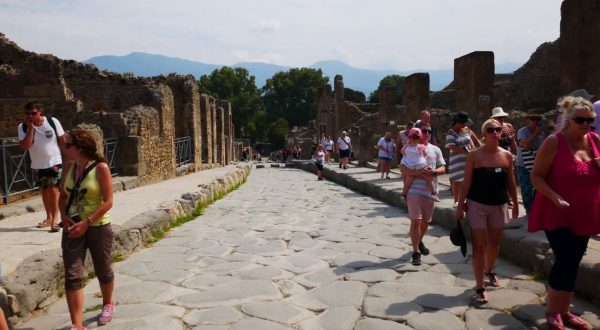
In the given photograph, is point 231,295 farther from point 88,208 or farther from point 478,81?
point 478,81

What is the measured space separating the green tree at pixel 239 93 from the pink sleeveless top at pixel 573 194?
74867 millimetres

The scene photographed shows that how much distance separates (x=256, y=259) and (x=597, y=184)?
3621 millimetres

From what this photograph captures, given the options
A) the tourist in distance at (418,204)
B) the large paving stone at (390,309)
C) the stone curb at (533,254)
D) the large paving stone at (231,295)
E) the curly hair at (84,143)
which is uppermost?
the curly hair at (84,143)

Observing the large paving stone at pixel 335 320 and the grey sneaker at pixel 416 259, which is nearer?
the large paving stone at pixel 335 320

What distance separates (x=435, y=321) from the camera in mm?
3908

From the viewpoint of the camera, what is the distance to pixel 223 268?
18.2ft

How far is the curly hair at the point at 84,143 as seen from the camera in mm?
3916

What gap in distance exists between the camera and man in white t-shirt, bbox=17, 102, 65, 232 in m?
6.29

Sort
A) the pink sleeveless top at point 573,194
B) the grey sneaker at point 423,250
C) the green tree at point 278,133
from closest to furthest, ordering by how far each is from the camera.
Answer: the pink sleeveless top at point 573,194 < the grey sneaker at point 423,250 < the green tree at point 278,133

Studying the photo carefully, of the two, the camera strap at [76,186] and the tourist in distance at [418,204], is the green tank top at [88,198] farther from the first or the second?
the tourist in distance at [418,204]

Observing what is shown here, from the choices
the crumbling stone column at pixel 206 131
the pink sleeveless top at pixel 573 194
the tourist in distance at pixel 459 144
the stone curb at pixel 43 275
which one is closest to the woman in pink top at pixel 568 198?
the pink sleeveless top at pixel 573 194

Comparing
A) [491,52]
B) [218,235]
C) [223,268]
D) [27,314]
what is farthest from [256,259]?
[491,52]

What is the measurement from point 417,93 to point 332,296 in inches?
549

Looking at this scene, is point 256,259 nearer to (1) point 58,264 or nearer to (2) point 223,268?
(2) point 223,268
